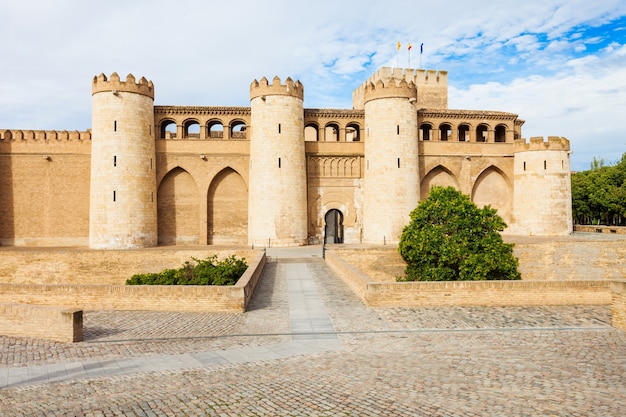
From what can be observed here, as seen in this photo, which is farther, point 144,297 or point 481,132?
point 481,132

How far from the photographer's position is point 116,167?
83.0 feet

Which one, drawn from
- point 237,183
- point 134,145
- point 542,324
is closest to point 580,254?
point 542,324

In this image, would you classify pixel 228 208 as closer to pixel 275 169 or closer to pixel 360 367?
pixel 275 169

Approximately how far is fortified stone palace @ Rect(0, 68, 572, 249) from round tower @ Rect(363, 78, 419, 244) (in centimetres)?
6

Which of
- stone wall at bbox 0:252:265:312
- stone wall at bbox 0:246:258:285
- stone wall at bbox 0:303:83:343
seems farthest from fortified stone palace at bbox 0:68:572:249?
stone wall at bbox 0:303:83:343

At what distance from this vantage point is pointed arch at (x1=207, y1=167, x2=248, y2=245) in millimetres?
27906

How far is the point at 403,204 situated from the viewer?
85.9 feet

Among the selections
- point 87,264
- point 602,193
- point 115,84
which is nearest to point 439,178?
point 602,193

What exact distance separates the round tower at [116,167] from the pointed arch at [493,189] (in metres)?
19.9

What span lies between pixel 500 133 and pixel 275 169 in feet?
53.5

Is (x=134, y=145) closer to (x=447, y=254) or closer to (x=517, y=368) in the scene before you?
(x=447, y=254)

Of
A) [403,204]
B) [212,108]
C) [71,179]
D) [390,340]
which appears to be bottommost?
[390,340]

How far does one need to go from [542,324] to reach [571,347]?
184 centimetres

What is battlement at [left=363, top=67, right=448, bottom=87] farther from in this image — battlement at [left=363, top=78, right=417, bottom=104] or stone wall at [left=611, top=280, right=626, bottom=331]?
stone wall at [left=611, top=280, right=626, bottom=331]
